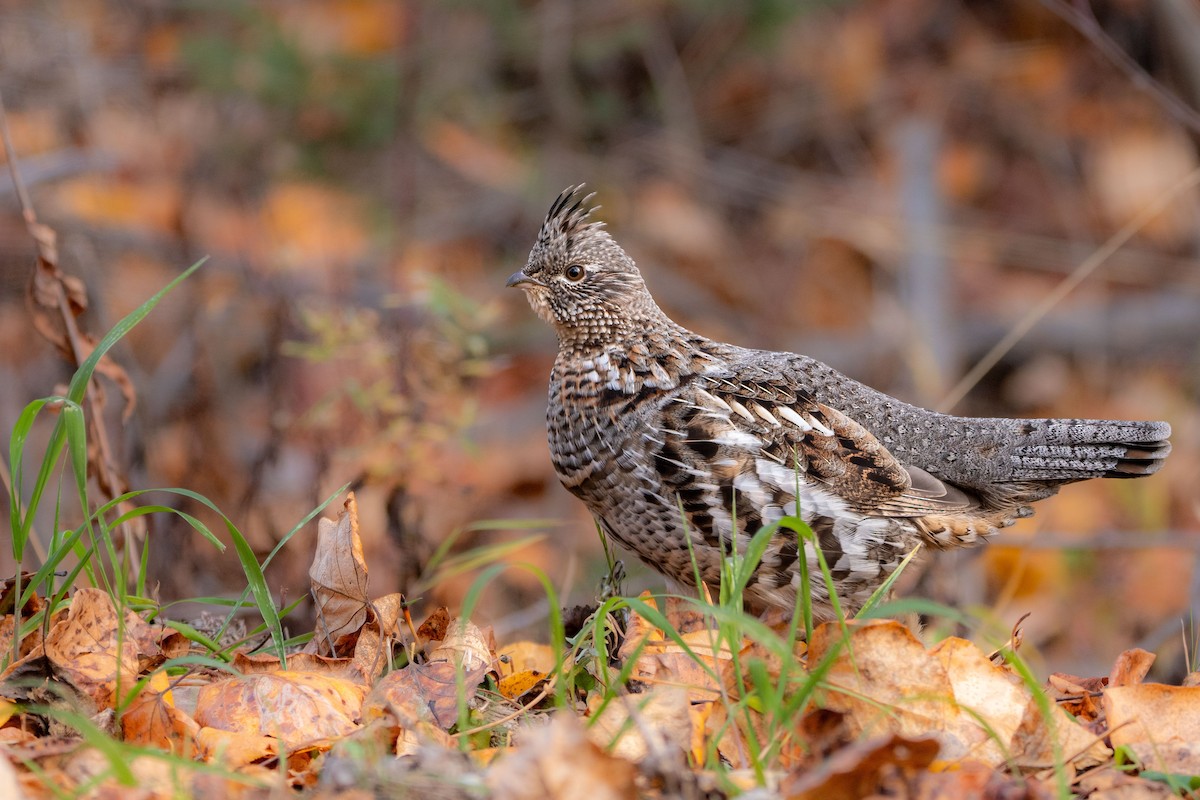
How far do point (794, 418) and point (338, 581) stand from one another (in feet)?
5.03

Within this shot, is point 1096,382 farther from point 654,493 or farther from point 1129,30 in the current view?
point 654,493

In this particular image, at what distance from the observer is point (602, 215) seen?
30.4 feet

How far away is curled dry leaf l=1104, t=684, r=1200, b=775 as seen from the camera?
8.11 ft

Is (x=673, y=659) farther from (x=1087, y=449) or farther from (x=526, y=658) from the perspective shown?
(x=1087, y=449)

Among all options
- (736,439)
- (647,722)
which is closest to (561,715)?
(647,722)

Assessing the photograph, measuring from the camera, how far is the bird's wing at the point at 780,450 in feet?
12.1

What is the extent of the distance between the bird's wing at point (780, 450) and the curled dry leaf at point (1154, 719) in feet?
4.15

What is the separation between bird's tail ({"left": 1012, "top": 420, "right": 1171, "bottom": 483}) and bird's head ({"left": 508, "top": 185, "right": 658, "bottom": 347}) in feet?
4.28

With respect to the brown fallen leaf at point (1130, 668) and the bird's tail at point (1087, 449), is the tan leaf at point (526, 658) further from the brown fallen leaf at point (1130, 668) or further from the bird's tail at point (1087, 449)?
the bird's tail at point (1087, 449)

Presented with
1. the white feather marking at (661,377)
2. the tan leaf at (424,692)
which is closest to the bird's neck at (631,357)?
the white feather marking at (661,377)

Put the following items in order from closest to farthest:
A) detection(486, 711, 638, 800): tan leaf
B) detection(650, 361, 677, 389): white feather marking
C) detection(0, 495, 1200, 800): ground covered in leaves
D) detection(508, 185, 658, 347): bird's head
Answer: detection(486, 711, 638, 800): tan leaf, detection(0, 495, 1200, 800): ground covered in leaves, detection(650, 361, 677, 389): white feather marking, detection(508, 185, 658, 347): bird's head

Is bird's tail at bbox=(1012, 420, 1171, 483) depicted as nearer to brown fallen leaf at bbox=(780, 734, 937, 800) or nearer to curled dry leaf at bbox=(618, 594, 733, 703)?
curled dry leaf at bbox=(618, 594, 733, 703)

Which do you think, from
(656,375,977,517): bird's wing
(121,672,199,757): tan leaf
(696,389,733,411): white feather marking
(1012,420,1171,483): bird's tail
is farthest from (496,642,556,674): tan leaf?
(1012,420,1171,483): bird's tail

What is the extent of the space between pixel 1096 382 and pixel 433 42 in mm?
5038
